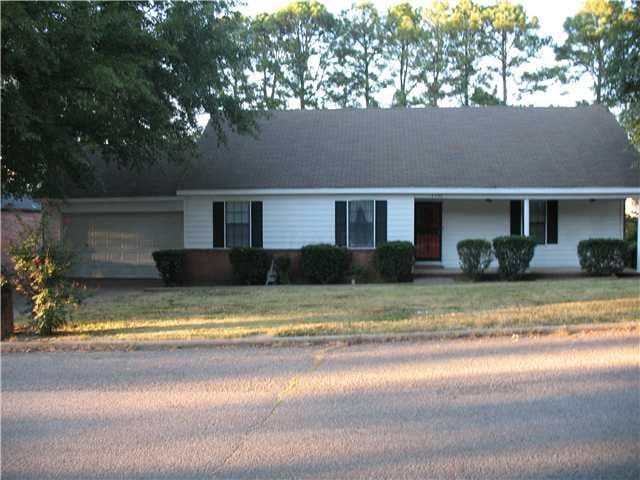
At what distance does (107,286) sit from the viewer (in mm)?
17281

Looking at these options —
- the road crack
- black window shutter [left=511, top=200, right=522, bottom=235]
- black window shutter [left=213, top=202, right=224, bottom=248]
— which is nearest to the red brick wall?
black window shutter [left=213, top=202, right=224, bottom=248]

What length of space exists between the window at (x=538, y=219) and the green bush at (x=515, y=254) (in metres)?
2.99

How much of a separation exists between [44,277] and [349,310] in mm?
4930

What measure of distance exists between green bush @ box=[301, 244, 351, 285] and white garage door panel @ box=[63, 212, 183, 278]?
535cm

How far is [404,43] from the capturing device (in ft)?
125

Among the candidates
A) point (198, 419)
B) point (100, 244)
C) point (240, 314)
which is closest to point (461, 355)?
point (198, 419)

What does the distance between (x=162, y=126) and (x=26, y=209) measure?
13504 mm

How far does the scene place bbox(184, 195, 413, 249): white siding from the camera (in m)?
17.6

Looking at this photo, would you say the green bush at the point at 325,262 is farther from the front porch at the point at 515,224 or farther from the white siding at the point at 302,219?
the front porch at the point at 515,224

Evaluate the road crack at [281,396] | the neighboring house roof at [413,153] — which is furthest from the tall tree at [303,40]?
the road crack at [281,396]

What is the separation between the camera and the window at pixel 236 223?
18.1 m

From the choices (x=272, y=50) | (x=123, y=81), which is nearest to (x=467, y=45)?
(x=272, y=50)

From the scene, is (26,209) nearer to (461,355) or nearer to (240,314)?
(240,314)

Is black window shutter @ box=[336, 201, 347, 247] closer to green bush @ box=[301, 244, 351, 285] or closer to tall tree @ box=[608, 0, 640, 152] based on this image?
green bush @ box=[301, 244, 351, 285]
